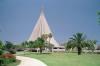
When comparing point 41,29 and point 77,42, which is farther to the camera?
point 41,29

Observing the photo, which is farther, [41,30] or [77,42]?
[41,30]

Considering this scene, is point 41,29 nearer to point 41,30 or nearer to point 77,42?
point 41,30

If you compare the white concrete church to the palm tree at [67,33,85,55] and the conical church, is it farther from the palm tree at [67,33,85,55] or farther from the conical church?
the palm tree at [67,33,85,55]

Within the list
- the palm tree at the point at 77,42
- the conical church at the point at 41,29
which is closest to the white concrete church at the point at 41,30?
the conical church at the point at 41,29

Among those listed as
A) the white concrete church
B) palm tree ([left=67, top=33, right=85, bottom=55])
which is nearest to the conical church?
the white concrete church

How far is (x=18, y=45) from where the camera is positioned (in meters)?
117

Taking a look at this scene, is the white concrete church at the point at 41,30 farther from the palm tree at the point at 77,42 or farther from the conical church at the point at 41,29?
the palm tree at the point at 77,42

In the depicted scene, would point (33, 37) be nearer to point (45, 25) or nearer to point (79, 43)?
point (45, 25)

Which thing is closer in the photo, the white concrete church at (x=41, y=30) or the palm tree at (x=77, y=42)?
the palm tree at (x=77, y=42)

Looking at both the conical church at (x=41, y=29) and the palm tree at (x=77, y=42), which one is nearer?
the palm tree at (x=77, y=42)

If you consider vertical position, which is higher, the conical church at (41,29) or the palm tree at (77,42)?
the conical church at (41,29)

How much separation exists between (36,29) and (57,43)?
46.3ft

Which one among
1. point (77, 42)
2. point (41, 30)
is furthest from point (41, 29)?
point (77, 42)

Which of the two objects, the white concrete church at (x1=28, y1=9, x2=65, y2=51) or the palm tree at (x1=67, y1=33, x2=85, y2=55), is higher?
the white concrete church at (x1=28, y1=9, x2=65, y2=51)
